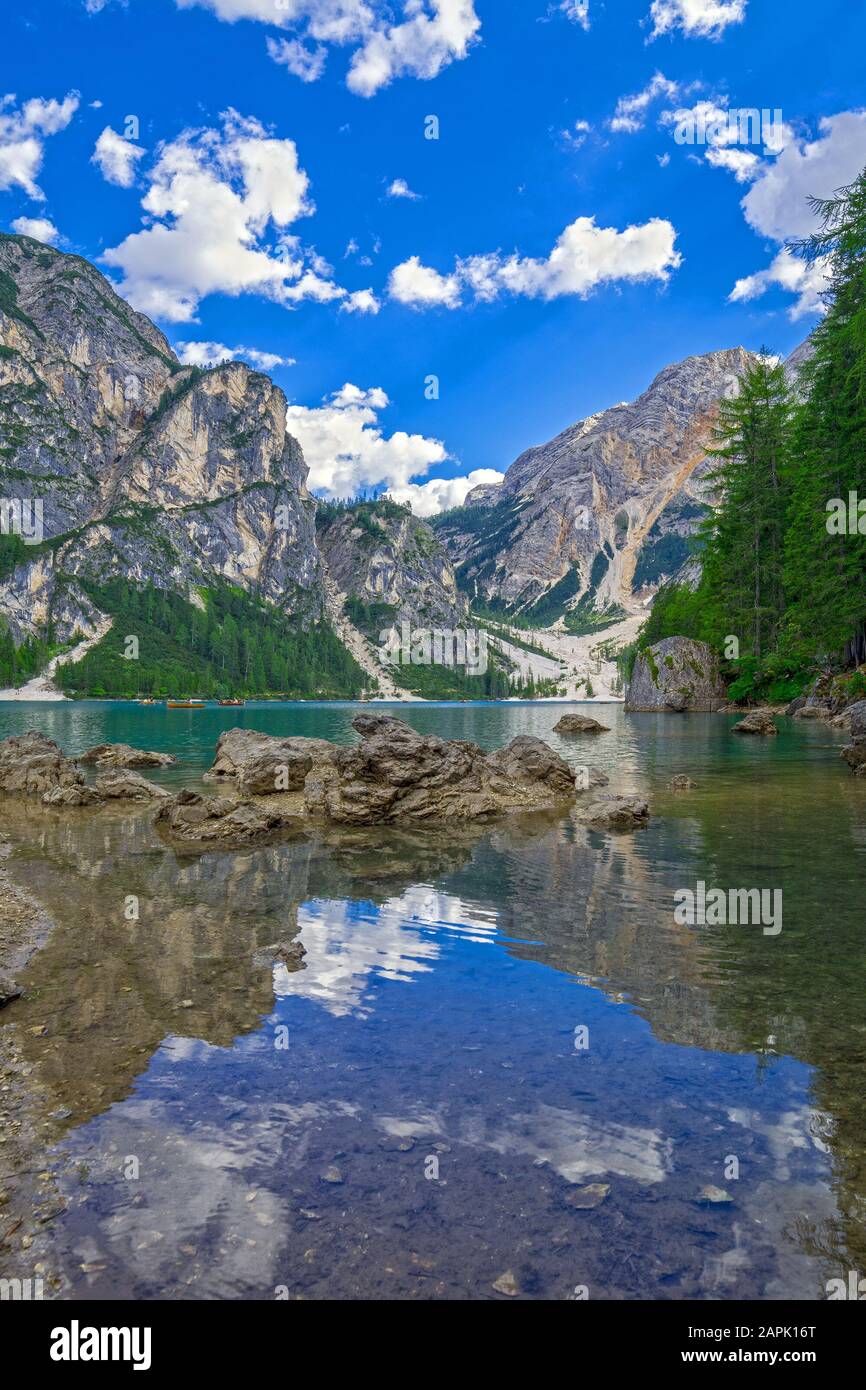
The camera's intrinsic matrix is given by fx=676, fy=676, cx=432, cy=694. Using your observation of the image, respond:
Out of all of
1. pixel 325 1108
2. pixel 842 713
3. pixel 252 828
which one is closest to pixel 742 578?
pixel 842 713

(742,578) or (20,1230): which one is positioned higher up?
(742,578)

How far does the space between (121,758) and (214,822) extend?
21.2 meters

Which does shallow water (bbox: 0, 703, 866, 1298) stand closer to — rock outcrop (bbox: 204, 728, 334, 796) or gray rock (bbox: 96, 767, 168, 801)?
rock outcrop (bbox: 204, 728, 334, 796)

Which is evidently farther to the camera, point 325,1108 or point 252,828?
point 252,828

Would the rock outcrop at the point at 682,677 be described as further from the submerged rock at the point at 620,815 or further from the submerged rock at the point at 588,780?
the submerged rock at the point at 620,815

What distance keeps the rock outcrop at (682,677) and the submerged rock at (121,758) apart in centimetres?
7154

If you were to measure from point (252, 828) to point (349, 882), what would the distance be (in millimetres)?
6192

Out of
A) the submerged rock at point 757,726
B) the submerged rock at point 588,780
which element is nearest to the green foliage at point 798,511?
the submerged rock at point 757,726

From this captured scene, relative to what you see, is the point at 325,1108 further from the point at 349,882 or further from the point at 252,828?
the point at 252,828

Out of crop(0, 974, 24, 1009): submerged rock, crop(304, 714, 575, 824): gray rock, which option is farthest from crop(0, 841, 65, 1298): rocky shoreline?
crop(304, 714, 575, 824): gray rock

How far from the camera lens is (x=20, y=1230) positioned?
470 centimetres

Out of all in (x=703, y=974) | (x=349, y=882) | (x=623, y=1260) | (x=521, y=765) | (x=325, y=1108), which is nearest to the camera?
(x=623, y=1260)
